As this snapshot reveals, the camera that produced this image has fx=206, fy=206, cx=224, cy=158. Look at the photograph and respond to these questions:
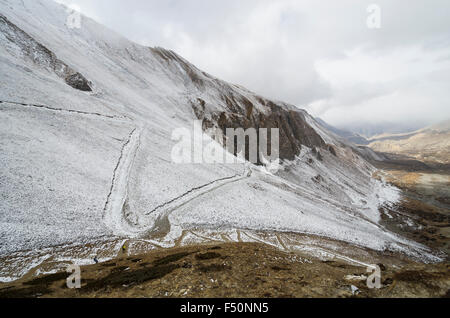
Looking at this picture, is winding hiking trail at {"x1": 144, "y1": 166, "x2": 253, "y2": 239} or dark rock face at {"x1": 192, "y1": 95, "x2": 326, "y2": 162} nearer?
winding hiking trail at {"x1": 144, "y1": 166, "x2": 253, "y2": 239}

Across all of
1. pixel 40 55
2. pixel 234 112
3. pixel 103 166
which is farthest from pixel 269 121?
pixel 40 55

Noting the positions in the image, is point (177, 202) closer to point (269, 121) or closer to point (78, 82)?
point (78, 82)

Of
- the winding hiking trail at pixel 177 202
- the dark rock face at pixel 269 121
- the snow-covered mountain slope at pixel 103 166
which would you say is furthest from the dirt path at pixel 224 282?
the dark rock face at pixel 269 121

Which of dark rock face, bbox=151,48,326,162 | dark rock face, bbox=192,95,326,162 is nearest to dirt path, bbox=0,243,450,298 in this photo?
dark rock face, bbox=192,95,326,162

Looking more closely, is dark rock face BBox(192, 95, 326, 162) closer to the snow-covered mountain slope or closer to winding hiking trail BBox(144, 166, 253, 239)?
the snow-covered mountain slope

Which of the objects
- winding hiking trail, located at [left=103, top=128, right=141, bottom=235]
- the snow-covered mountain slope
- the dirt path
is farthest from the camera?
winding hiking trail, located at [left=103, top=128, right=141, bottom=235]
